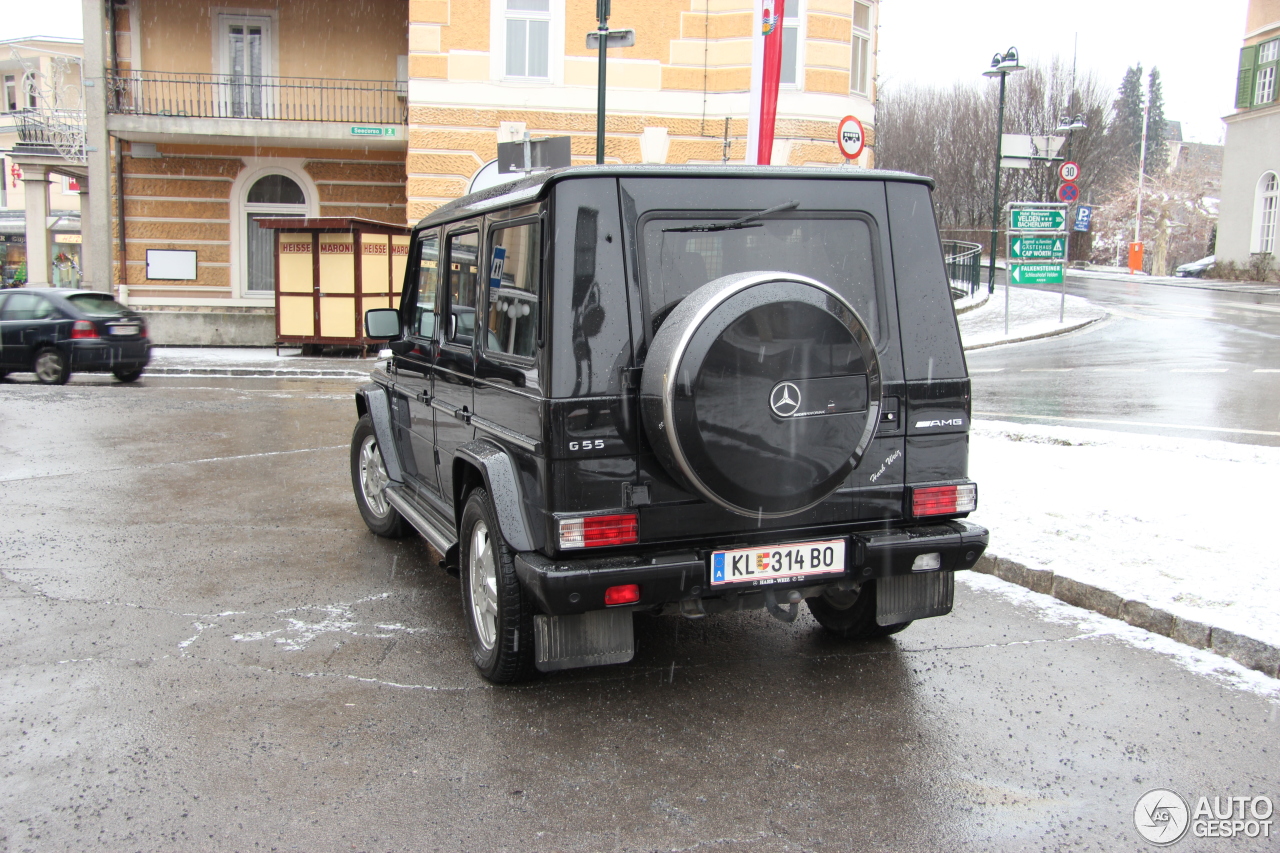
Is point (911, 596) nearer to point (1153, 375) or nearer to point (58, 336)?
point (1153, 375)

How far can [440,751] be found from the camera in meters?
3.62

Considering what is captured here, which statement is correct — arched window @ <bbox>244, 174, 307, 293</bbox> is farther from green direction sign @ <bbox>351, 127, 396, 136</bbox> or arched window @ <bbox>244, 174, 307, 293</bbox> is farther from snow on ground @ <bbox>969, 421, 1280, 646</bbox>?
snow on ground @ <bbox>969, 421, 1280, 646</bbox>

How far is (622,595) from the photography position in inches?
145

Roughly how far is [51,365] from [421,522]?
43.4ft

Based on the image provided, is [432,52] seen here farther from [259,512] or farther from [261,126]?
[259,512]

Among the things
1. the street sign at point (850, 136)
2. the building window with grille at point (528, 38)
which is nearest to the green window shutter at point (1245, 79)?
the building window with grille at point (528, 38)

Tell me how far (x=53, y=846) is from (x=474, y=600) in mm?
1783

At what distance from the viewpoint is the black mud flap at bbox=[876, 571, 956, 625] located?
434cm

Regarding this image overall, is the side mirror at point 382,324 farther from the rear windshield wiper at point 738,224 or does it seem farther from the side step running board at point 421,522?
the rear windshield wiper at point 738,224

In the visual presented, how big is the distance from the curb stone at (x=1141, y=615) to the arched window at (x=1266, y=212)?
3892cm

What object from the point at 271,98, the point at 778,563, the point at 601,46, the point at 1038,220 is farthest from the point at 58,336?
the point at 1038,220

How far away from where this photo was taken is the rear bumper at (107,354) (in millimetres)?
15719

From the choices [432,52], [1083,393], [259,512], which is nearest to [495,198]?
[259,512]

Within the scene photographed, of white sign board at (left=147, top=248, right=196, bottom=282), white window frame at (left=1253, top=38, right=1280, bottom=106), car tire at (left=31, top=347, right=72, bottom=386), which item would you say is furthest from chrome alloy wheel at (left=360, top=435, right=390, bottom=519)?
white window frame at (left=1253, top=38, right=1280, bottom=106)
